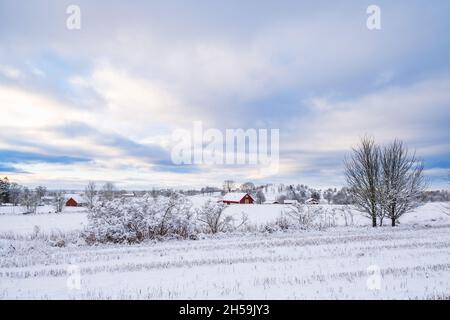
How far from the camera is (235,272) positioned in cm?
991

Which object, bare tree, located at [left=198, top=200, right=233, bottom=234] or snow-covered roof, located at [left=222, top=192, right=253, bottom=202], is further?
snow-covered roof, located at [left=222, top=192, right=253, bottom=202]

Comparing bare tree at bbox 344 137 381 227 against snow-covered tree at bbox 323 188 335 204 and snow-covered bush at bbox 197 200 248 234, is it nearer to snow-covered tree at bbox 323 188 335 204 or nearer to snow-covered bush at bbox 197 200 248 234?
snow-covered bush at bbox 197 200 248 234

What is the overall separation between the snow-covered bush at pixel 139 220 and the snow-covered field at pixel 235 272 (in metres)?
3.74

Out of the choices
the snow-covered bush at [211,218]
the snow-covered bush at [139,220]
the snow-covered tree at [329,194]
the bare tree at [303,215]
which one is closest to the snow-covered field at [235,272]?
the snow-covered bush at [139,220]

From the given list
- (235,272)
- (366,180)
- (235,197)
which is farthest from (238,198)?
(235,272)

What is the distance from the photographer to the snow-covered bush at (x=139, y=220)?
1873cm

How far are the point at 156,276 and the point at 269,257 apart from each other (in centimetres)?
476

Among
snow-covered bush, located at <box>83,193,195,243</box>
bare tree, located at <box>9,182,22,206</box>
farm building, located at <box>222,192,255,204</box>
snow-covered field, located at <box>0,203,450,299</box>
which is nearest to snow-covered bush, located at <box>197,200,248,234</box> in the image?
snow-covered bush, located at <box>83,193,195,243</box>

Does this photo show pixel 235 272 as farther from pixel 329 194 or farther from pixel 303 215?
pixel 329 194

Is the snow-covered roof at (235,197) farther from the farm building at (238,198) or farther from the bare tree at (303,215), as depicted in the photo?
the bare tree at (303,215)

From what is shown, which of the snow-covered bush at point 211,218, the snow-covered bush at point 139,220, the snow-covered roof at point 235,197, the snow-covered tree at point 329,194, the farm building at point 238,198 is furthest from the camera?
the snow-covered tree at point 329,194

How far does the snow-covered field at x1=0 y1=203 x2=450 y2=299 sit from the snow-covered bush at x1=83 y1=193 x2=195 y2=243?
3.74m

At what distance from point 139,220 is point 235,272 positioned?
11.4m

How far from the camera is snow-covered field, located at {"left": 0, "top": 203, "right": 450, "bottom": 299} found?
299 inches
